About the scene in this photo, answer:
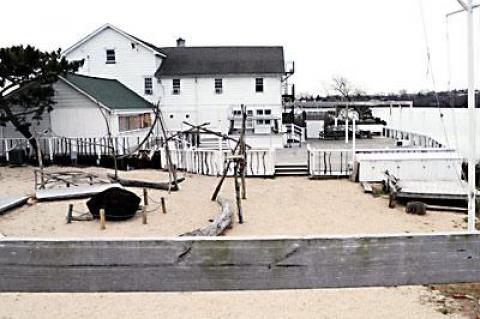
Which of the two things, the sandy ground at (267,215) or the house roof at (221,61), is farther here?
the house roof at (221,61)

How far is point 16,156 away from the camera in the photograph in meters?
23.6

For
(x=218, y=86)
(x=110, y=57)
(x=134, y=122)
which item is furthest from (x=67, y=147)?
(x=218, y=86)

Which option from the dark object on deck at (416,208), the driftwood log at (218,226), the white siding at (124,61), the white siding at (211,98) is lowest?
the dark object on deck at (416,208)

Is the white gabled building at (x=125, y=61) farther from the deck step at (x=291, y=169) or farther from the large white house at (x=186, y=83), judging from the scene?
the deck step at (x=291, y=169)

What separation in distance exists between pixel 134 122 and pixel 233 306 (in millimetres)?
24154

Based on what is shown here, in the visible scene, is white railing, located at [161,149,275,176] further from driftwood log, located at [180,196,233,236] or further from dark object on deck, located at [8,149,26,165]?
driftwood log, located at [180,196,233,236]

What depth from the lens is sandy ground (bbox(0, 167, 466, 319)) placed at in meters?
6.27

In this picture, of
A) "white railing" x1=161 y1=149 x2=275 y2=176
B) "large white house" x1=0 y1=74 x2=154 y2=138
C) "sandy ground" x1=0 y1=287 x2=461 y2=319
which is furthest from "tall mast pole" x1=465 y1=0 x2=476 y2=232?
"large white house" x1=0 y1=74 x2=154 y2=138

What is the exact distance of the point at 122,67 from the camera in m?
33.9

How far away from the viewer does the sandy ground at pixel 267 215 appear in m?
11.5

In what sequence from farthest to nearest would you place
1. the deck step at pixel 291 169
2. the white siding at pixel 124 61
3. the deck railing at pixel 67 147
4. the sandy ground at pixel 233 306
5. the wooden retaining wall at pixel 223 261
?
the white siding at pixel 124 61, the deck railing at pixel 67 147, the deck step at pixel 291 169, the sandy ground at pixel 233 306, the wooden retaining wall at pixel 223 261

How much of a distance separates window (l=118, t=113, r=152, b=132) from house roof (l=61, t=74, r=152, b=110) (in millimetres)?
553

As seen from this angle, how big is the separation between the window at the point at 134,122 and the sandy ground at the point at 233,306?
2115 cm

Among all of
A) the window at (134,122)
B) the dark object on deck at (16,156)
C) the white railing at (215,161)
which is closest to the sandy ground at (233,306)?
the white railing at (215,161)
